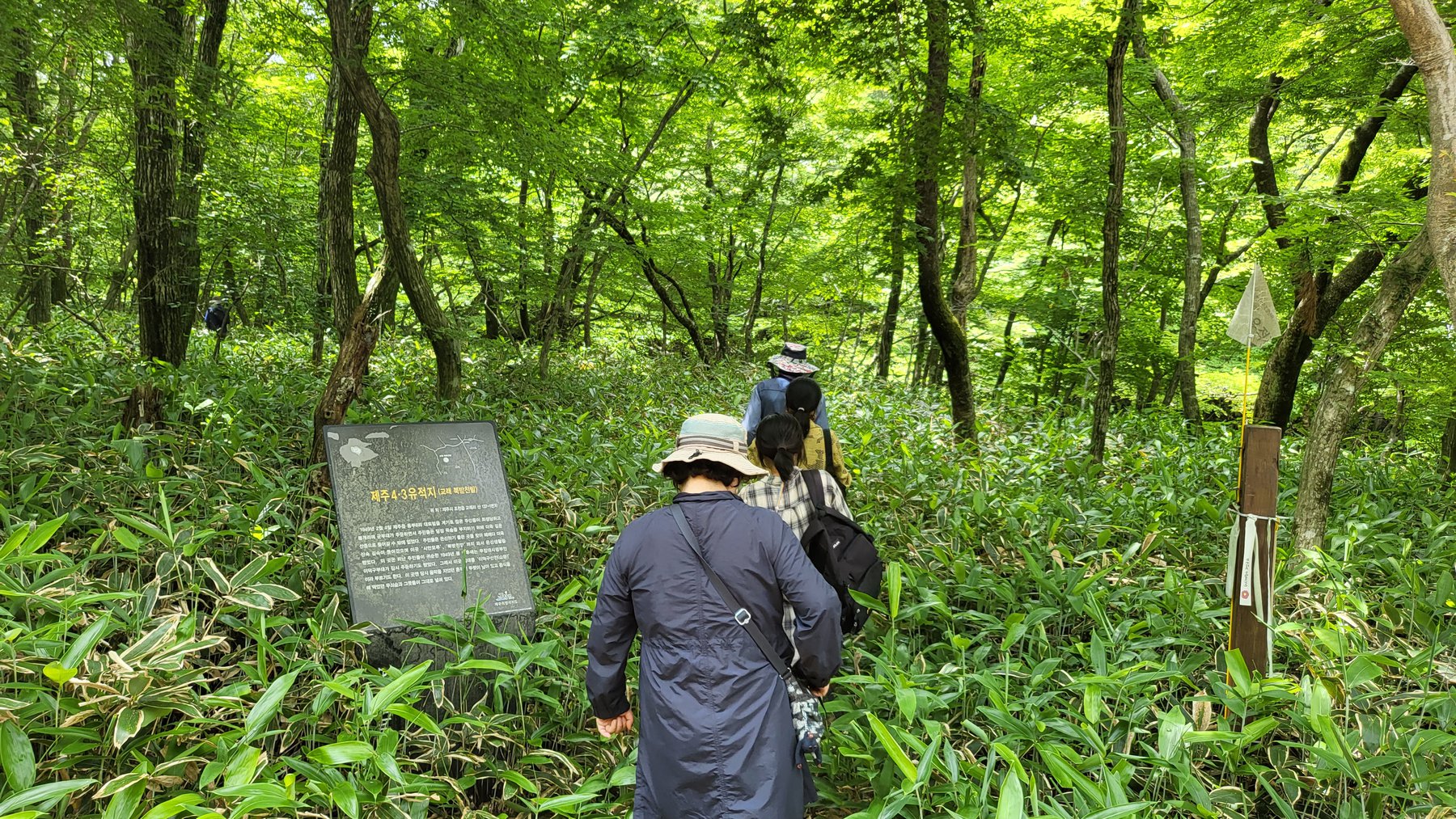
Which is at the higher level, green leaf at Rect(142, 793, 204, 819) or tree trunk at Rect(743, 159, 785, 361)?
tree trunk at Rect(743, 159, 785, 361)

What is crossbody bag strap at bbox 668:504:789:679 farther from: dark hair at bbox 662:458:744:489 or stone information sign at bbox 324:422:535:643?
stone information sign at bbox 324:422:535:643

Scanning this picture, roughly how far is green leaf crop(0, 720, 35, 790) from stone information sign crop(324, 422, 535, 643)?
115 cm

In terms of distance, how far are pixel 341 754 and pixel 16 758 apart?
0.80 metres

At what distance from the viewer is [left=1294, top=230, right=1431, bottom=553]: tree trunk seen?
160 inches

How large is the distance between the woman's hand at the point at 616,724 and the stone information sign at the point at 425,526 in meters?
1.17

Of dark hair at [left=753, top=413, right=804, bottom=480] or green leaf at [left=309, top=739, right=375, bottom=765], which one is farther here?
dark hair at [left=753, top=413, right=804, bottom=480]

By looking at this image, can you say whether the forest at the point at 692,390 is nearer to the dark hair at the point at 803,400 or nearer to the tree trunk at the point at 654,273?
the tree trunk at the point at 654,273

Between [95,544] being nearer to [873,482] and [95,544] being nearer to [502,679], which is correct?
[502,679]

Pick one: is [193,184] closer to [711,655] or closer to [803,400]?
[803,400]

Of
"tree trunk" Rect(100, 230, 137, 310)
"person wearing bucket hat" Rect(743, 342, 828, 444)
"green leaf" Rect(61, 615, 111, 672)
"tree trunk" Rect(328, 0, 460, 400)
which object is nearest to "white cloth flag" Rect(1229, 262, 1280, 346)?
"person wearing bucket hat" Rect(743, 342, 828, 444)

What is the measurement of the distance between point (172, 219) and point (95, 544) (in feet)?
16.0

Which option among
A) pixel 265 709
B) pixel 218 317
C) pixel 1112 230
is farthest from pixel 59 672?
pixel 218 317

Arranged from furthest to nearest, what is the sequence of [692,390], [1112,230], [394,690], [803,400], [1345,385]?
[692,390] < [1112,230] < [1345,385] < [803,400] < [394,690]

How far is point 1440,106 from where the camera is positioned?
312cm
